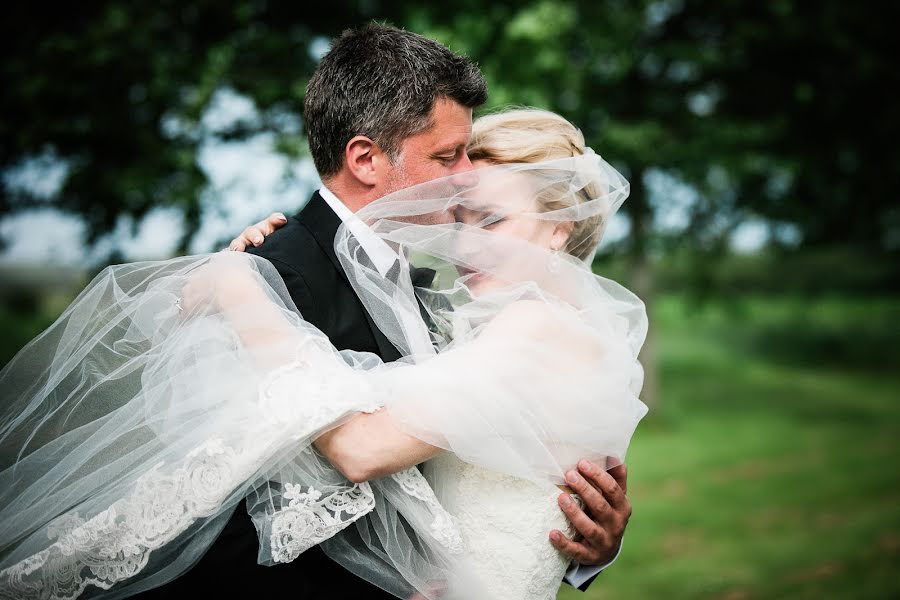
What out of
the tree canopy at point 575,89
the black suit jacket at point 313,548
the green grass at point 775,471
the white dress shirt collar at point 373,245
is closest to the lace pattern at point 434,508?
the black suit jacket at point 313,548

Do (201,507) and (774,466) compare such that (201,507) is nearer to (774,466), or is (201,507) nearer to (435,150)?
(435,150)

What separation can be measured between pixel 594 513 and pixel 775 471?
30.3ft

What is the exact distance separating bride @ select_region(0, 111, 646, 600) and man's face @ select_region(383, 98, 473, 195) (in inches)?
3.6

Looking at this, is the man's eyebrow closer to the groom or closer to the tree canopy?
the groom

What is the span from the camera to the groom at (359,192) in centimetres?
211

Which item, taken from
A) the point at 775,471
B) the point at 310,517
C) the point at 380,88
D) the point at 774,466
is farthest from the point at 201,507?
the point at 774,466

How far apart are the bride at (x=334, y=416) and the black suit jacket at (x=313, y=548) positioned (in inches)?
2.9

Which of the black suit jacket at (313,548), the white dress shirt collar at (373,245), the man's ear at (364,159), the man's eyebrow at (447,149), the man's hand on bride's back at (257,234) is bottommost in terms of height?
the black suit jacket at (313,548)

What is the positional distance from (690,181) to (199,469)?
8.82m

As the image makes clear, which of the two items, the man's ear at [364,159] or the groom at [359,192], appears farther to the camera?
the man's ear at [364,159]

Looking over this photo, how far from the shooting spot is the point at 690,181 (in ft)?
31.7

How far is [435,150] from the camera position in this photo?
2369 mm

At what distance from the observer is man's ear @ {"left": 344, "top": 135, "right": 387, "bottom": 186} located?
7.63 feet

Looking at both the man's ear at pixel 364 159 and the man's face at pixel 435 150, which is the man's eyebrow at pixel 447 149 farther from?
the man's ear at pixel 364 159
